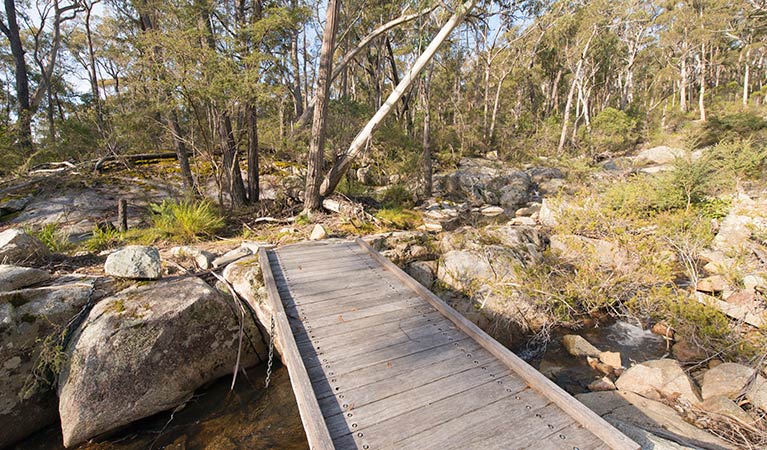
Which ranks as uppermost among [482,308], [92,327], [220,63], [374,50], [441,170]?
[374,50]

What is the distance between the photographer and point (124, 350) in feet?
9.57

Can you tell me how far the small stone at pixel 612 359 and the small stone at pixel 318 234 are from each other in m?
4.40

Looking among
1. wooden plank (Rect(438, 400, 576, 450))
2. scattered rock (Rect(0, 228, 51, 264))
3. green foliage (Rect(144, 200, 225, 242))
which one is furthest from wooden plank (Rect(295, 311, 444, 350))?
scattered rock (Rect(0, 228, 51, 264))

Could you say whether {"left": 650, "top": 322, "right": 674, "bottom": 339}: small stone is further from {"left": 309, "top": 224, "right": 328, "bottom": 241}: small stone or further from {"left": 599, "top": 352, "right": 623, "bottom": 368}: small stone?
{"left": 309, "top": 224, "right": 328, "bottom": 241}: small stone

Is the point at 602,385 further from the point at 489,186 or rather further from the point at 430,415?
the point at 489,186

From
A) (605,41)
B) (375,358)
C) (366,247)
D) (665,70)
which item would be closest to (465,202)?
(366,247)

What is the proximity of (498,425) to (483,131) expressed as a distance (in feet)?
62.3

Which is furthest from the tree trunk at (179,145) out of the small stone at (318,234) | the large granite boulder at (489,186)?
the large granite boulder at (489,186)

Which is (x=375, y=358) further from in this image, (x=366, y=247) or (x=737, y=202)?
(x=737, y=202)

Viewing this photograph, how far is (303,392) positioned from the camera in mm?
2033

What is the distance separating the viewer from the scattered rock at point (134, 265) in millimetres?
3654

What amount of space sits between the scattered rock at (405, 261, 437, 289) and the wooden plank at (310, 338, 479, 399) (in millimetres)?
2139

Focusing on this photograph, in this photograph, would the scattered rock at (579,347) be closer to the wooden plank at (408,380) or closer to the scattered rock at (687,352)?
the scattered rock at (687,352)

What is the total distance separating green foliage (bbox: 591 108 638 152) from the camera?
19203 mm
